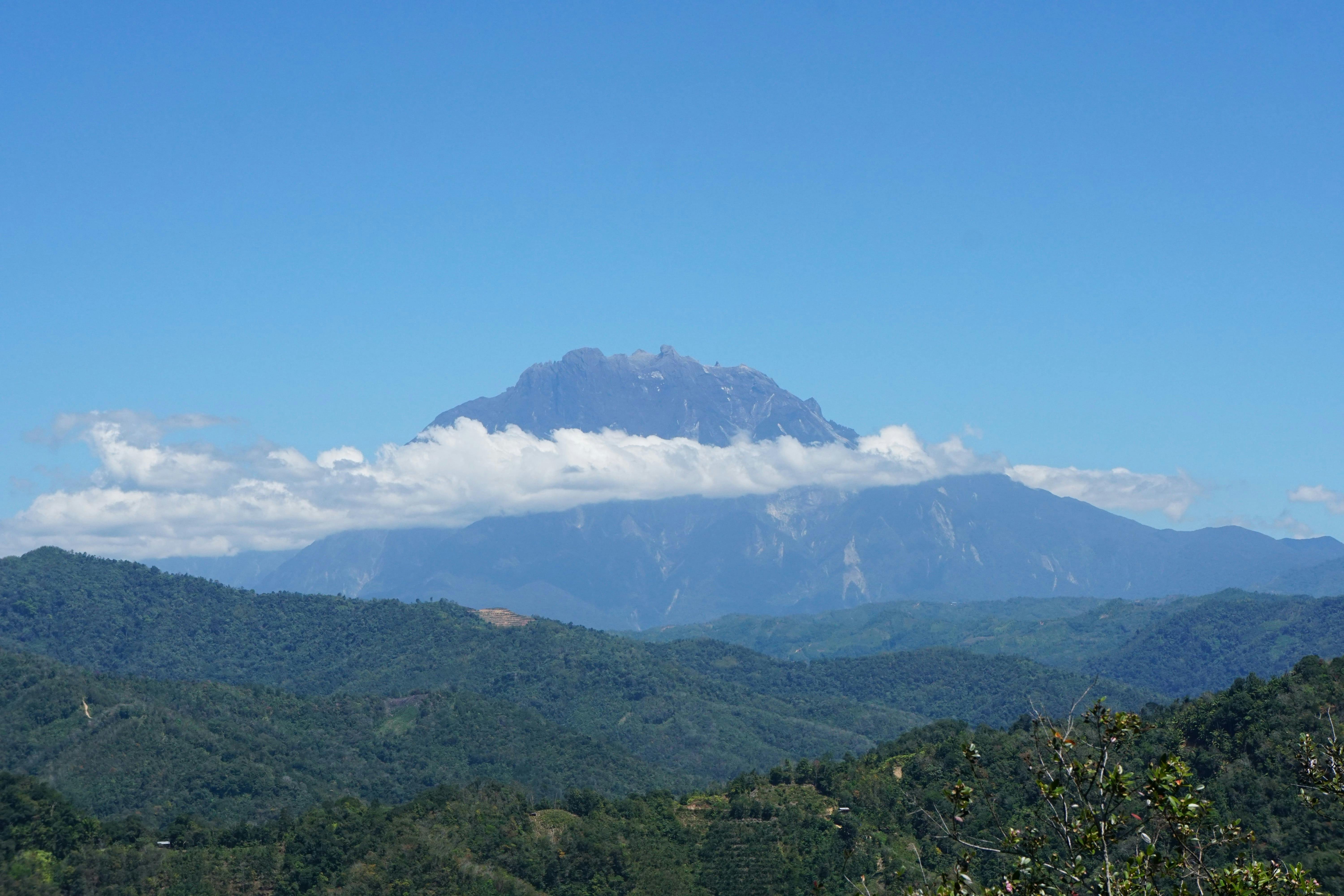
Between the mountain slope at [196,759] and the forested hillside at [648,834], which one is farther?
the mountain slope at [196,759]

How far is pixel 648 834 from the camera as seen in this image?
10944cm

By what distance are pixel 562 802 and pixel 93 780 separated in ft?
224

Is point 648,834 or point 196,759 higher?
point 196,759

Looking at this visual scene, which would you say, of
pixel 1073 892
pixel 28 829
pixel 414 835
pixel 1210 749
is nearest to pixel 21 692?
pixel 28 829

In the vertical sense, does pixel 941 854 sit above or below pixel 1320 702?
below

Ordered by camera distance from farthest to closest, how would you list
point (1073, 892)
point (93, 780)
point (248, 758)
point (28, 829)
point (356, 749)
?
point (356, 749)
point (248, 758)
point (93, 780)
point (28, 829)
point (1073, 892)

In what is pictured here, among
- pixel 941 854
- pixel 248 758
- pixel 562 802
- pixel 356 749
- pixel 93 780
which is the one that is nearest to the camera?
pixel 941 854

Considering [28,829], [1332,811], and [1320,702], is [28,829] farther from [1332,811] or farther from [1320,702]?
[1320,702]

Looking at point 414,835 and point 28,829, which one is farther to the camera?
point 414,835

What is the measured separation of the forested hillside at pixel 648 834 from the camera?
305 feet

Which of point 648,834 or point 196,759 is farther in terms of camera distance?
point 196,759

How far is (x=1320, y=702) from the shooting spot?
9706cm

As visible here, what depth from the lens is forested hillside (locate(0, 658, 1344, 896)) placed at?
92875 millimetres

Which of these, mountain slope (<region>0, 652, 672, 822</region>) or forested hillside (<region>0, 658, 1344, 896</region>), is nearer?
forested hillside (<region>0, 658, 1344, 896</region>)
